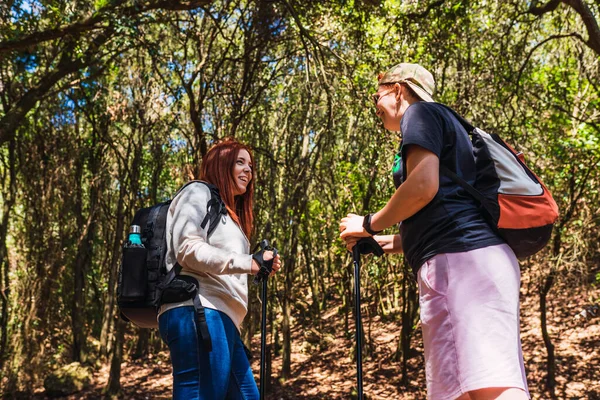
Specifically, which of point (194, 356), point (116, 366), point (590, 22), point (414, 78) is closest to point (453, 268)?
point (414, 78)

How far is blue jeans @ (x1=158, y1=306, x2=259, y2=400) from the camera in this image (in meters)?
2.35

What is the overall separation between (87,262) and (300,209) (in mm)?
7472

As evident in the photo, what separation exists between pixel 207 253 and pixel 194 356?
0.44 m

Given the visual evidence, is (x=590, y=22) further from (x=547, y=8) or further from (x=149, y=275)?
(x=149, y=275)

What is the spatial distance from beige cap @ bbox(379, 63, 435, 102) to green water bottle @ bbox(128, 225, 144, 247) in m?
1.27

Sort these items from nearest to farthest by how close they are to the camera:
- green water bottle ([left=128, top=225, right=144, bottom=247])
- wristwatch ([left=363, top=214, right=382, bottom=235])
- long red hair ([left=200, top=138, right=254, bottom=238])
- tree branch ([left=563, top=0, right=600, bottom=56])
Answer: wristwatch ([left=363, top=214, right=382, bottom=235]) → green water bottle ([left=128, top=225, right=144, bottom=247]) → long red hair ([left=200, top=138, right=254, bottom=238]) → tree branch ([left=563, top=0, right=600, bottom=56])

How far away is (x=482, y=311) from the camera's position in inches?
72.3

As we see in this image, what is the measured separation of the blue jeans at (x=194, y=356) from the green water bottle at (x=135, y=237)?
33cm

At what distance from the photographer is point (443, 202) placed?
198 cm

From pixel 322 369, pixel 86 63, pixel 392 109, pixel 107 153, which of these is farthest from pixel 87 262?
pixel 392 109

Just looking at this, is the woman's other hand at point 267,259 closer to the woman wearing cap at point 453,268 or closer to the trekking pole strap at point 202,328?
the trekking pole strap at point 202,328

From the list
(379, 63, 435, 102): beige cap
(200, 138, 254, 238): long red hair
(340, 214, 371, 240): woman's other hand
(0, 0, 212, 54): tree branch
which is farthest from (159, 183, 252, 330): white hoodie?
(0, 0, 212, 54): tree branch

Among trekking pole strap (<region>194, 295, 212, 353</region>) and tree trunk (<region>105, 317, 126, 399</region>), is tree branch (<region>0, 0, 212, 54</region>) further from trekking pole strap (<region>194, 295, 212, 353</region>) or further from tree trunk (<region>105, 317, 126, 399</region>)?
tree trunk (<region>105, 317, 126, 399</region>)

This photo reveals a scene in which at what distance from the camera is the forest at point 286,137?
7.40 m
